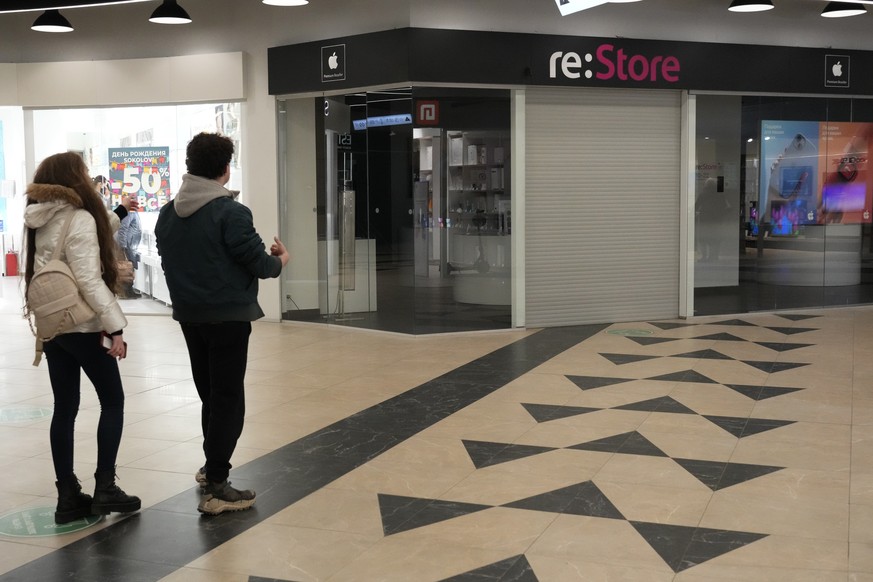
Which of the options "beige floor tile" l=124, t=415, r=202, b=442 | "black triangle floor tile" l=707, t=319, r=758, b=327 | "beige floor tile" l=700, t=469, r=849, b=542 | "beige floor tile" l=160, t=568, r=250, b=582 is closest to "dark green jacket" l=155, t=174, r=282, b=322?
"beige floor tile" l=160, t=568, r=250, b=582

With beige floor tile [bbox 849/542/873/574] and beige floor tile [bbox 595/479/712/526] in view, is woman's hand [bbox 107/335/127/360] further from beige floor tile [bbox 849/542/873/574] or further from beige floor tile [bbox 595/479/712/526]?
beige floor tile [bbox 849/542/873/574]

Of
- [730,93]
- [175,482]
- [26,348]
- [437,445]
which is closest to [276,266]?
[175,482]

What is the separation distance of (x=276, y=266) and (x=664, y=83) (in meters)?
6.27

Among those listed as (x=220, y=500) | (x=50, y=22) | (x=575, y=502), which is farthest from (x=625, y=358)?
(x=50, y=22)

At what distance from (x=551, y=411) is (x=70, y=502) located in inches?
110

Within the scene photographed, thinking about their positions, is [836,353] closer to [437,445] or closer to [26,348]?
[437,445]

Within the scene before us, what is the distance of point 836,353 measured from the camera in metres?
7.31

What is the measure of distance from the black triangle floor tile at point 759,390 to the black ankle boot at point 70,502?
3961 mm

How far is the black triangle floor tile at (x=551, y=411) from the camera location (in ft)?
17.4

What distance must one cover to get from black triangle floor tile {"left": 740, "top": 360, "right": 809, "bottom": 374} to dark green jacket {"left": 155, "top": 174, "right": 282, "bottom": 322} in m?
4.32

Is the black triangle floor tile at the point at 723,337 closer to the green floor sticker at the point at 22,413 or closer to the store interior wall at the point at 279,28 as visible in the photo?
the store interior wall at the point at 279,28

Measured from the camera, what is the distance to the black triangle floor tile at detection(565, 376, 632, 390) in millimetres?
6152

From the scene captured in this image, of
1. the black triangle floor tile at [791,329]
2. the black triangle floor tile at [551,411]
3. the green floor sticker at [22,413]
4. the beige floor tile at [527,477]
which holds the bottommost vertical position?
the beige floor tile at [527,477]

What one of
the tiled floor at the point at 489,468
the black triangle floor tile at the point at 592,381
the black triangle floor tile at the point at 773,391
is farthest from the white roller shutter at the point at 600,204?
the black triangle floor tile at the point at 773,391
